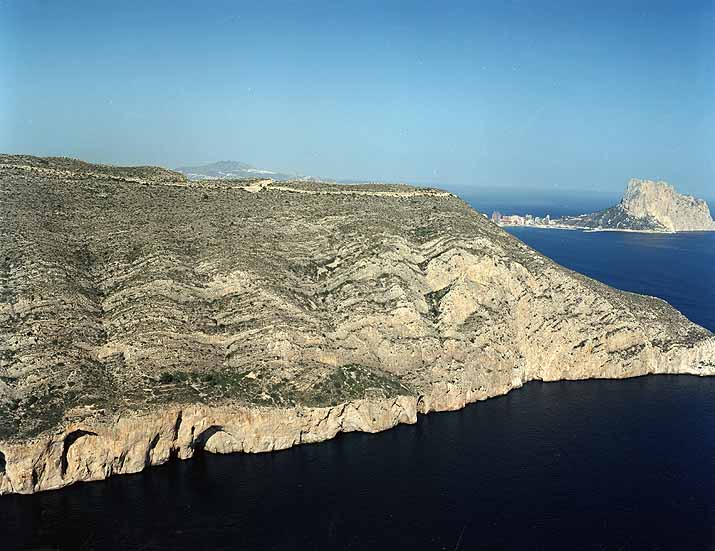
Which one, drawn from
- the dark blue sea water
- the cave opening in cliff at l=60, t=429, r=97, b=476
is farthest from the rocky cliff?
the dark blue sea water

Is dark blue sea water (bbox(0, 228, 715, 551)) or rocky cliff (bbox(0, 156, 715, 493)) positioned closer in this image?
dark blue sea water (bbox(0, 228, 715, 551))

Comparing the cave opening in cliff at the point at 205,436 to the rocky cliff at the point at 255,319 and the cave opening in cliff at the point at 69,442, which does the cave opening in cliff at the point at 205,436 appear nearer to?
the rocky cliff at the point at 255,319

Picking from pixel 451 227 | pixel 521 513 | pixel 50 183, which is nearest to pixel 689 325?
pixel 451 227

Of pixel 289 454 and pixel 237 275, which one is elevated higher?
pixel 237 275

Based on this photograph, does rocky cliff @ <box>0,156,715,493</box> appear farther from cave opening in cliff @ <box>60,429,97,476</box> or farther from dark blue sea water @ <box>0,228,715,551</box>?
dark blue sea water @ <box>0,228,715,551</box>

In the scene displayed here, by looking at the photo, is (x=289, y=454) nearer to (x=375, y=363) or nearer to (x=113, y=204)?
(x=375, y=363)

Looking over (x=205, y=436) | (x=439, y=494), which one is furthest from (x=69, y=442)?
(x=439, y=494)
